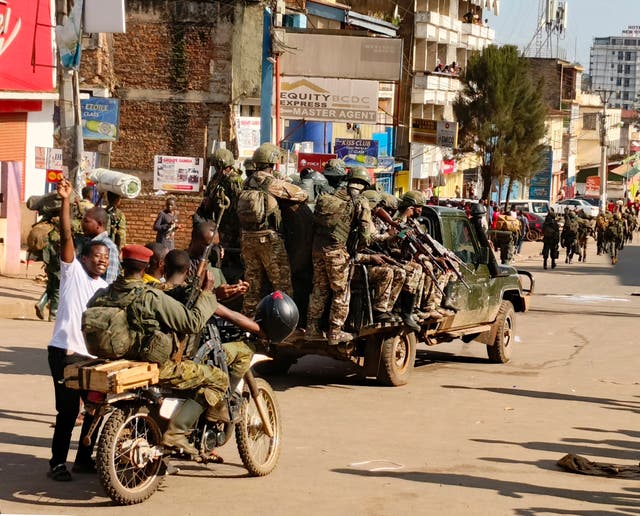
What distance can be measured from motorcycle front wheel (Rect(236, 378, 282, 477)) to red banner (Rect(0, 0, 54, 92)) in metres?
16.3

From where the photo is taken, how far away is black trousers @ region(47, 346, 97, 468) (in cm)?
820

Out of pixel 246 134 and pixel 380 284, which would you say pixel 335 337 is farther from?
pixel 246 134

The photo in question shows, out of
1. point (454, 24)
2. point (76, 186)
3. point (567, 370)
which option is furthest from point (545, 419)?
point (454, 24)

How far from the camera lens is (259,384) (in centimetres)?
867

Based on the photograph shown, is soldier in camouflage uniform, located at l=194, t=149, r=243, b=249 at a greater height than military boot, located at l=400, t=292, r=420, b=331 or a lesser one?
greater

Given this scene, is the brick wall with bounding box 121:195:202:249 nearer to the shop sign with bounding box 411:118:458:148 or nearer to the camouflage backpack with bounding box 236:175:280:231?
the camouflage backpack with bounding box 236:175:280:231

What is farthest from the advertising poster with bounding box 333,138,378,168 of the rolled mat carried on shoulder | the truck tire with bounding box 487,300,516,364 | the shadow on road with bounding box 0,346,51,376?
the shadow on road with bounding box 0,346,51,376

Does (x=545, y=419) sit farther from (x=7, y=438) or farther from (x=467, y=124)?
(x=467, y=124)

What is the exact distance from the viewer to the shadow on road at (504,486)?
849 centimetres

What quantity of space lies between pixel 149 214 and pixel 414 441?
70.1ft

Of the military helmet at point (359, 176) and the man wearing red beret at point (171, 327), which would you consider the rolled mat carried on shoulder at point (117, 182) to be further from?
the man wearing red beret at point (171, 327)

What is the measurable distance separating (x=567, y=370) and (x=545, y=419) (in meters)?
3.89

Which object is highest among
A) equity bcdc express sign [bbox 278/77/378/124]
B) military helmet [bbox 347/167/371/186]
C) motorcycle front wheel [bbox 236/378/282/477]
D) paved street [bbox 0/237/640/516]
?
equity bcdc express sign [bbox 278/77/378/124]

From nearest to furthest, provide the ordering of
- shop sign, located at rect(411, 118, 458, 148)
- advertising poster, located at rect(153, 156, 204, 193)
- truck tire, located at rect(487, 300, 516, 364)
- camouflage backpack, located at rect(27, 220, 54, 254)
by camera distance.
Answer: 1. camouflage backpack, located at rect(27, 220, 54, 254)
2. truck tire, located at rect(487, 300, 516, 364)
3. advertising poster, located at rect(153, 156, 204, 193)
4. shop sign, located at rect(411, 118, 458, 148)
